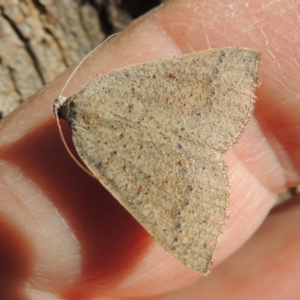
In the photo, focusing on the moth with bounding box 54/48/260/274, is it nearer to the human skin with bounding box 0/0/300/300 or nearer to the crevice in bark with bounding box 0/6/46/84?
the human skin with bounding box 0/0/300/300

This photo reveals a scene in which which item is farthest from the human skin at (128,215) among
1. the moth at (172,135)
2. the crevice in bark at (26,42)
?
the crevice in bark at (26,42)

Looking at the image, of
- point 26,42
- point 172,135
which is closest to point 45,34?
point 26,42

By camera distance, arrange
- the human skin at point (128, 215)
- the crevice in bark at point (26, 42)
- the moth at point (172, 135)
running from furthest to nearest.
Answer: the crevice in bark at point (26, 42) → the human skin at point (128, 215) → the moth at point (172, 135)

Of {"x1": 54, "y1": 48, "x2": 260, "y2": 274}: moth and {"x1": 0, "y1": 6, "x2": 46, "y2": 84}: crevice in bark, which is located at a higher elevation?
{"x1": 0, "y1": 6, "x2": 46, "y2": 84}: crevice in bark

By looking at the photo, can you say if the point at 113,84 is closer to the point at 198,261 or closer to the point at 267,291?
the point at 198,261

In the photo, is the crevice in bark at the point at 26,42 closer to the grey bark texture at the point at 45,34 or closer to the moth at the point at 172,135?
the grey bark texture at the point at 45,34

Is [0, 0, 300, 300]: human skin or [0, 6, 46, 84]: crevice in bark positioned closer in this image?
[0, 0, 300, 300]: human skin

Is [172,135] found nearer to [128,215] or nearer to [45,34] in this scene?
[128,215]

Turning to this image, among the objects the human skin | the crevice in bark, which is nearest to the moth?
the human skin

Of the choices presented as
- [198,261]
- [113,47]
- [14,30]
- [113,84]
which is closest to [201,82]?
[113,84]
